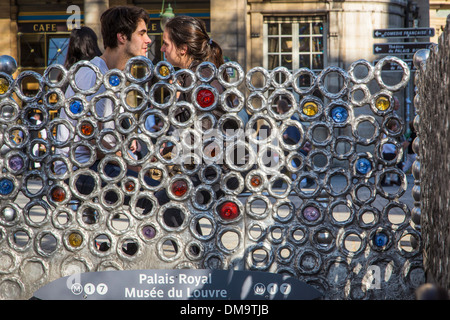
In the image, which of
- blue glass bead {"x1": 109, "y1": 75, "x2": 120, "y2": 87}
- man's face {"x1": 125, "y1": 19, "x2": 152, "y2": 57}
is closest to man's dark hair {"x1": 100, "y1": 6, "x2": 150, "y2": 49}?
man's face {"x1": 125, "y1": 19, "x2": 152, "y2": 57}

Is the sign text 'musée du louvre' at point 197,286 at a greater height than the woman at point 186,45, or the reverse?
the woman at point 186,45

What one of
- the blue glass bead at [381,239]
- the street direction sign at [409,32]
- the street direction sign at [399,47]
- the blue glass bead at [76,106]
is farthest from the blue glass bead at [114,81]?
the street direction sign at [409,32]

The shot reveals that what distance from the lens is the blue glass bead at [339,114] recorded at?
3711 millimetres

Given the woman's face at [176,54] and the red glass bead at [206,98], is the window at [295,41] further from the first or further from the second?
the red glass bead at [206,98]

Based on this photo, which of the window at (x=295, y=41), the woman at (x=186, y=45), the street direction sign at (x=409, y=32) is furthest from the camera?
the window at (x=295, y=41)

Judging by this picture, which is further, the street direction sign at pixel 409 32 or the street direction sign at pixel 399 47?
the street direction sign at pixel 409 32

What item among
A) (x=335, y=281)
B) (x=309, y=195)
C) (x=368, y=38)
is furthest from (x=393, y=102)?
(x=368, y=38)

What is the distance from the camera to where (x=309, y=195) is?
12.2 feet

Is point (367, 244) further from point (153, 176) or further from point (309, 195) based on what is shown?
point (153, 176)

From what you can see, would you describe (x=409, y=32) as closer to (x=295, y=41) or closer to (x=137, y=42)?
(x=295, y=41)

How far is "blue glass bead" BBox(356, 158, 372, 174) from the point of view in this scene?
3693mm

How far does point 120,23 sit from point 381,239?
A: 2261 mm

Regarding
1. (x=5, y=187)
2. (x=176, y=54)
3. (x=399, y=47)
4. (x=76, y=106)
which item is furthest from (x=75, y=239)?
(x=399, y=47)

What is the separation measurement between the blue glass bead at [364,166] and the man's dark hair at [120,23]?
1864 mm
